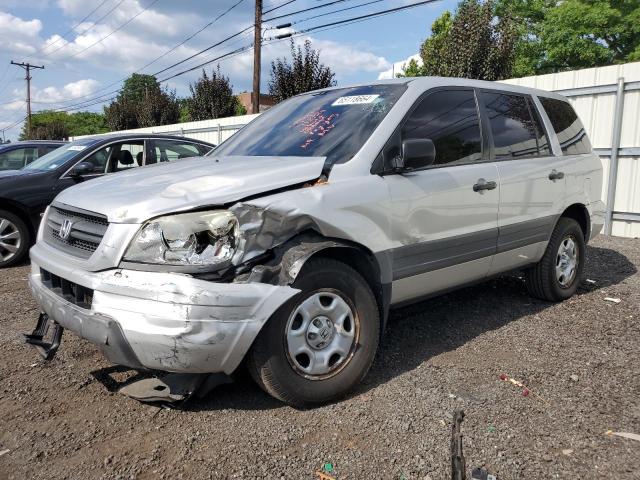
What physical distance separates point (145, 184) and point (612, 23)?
3616cm

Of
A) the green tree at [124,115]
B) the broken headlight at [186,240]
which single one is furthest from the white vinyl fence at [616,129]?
the green tree at [124,115]

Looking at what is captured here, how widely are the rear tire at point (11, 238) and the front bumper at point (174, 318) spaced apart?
15.4 ft

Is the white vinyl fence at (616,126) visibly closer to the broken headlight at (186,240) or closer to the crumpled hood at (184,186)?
the crumpled hood at (184,186)

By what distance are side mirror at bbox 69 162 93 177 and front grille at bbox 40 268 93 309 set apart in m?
3.88

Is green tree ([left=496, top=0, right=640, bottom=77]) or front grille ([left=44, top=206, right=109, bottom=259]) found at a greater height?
green tree ([left=496, top=0, right=640, bottom=77])

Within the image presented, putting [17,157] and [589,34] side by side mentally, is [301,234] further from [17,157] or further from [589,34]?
[589,34]

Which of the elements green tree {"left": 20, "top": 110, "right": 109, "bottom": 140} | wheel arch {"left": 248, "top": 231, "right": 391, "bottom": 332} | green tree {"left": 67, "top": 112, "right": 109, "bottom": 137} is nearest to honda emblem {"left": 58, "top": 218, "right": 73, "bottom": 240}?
wheel arch {"left": 248, "top": 231, "right": 391, "bottom": 332}

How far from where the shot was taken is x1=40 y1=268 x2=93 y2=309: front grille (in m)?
2.80

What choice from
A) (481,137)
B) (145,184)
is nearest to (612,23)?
(481,137)

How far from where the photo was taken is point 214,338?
2541mm

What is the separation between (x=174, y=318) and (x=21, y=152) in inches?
311

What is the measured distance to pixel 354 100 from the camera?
12.2ft

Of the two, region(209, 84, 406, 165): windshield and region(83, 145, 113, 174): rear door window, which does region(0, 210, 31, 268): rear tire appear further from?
region(209, 84, 406, 165): windshield

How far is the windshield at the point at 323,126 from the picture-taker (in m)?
3.38
